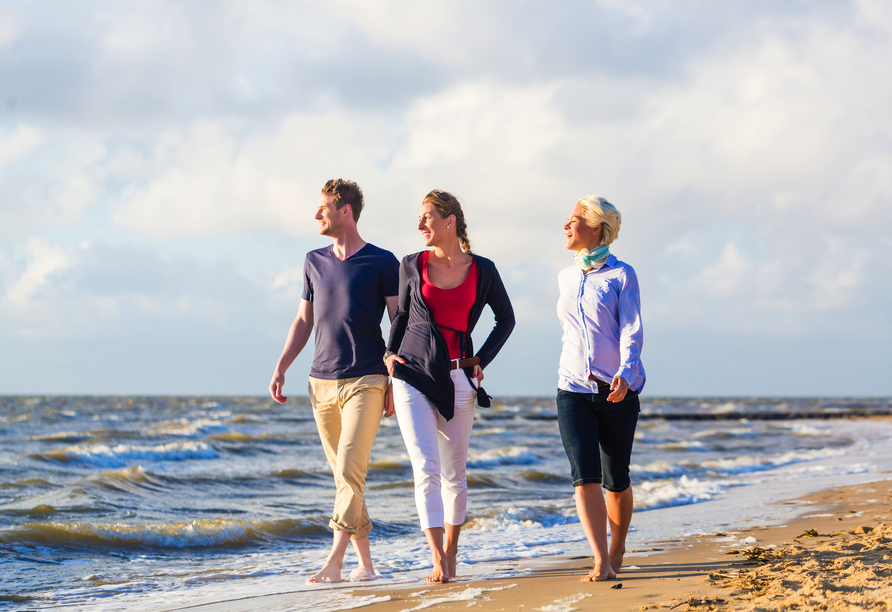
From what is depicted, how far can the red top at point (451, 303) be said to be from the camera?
371 centimetres

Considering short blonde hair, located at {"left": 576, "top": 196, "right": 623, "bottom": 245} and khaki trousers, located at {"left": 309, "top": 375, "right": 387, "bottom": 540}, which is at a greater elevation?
short blonde hair, located at {"left": 576, "top": 196, "right": 623, "bottom": 245}

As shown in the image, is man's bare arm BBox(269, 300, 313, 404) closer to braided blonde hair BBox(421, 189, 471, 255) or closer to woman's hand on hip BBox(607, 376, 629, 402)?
braided blonde hair BBox(421, 189, 471, 255)

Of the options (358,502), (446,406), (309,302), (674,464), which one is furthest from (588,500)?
(674,464)

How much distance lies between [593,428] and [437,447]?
80 centimetres

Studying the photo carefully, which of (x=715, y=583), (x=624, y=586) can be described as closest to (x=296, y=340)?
(x=624, y=586)

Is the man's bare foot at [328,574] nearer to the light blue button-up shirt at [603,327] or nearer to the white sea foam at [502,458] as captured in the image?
the light blue button-up shirt at [603,327]

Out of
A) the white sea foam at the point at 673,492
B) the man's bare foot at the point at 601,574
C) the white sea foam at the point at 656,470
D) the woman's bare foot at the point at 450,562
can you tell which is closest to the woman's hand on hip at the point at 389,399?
the woman's bare foot at the point at 450,562

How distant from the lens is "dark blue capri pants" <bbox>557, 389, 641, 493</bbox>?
141 inches

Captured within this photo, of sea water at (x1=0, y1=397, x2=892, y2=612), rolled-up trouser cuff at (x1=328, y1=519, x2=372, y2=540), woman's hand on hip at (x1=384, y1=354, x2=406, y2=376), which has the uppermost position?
woman's hand on hip at (x1=384, y1=354, x2=406, y2=376)

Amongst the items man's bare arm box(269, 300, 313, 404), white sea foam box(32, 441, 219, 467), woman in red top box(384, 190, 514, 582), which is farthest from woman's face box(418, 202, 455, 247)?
white sea foam box(32, 441, 219, 467)

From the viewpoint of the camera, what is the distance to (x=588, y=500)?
11.7 feet

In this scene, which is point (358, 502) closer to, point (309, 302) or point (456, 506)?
point (456, 506)

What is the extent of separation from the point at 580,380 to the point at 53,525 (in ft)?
16.3

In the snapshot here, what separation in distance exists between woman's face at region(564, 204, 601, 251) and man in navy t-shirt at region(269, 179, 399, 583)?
3.33ft
